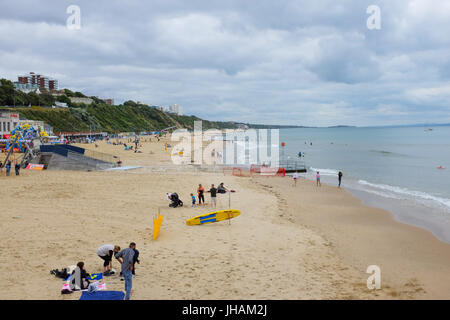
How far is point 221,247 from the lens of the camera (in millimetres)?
10938

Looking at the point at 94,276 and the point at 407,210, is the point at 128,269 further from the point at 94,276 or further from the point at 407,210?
the point at 407,210

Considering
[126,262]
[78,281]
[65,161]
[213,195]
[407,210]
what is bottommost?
[407,210]

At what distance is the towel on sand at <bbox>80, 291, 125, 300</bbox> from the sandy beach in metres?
0.37

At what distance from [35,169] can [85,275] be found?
22.5 metres

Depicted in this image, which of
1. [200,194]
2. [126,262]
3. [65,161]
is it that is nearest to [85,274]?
[126,262]

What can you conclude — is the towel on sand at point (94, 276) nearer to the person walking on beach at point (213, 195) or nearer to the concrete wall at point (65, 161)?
the person walking on beach at point (213, 195)

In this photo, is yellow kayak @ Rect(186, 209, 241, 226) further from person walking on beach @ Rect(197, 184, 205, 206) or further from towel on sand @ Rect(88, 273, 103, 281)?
towel on sand @ Rect(88, 273, 103, 281)

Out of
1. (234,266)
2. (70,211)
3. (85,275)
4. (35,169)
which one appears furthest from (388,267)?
(35,169)

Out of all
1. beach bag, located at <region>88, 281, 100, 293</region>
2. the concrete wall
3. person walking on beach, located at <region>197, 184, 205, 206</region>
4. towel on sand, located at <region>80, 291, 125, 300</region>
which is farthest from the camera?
the concrete wall

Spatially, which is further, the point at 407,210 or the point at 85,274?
the point at 407,210

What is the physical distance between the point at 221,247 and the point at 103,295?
473 cm

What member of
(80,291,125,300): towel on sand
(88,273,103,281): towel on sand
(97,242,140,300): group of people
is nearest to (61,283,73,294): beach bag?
(80,291,125,300): towel on sand

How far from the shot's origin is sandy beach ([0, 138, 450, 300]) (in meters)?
8.09

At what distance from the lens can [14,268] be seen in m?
8.37
